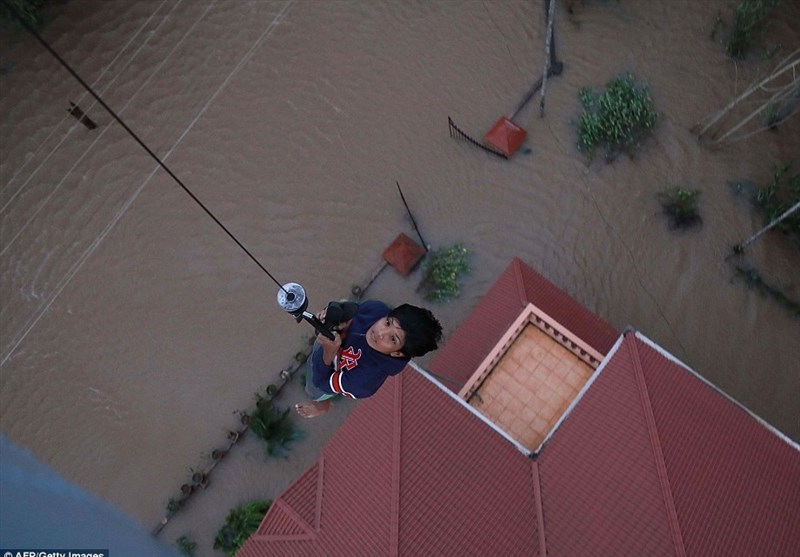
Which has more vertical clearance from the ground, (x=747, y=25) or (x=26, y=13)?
(x=747, y=25)

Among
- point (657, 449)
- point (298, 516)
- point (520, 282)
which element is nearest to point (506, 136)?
point (520, 282)

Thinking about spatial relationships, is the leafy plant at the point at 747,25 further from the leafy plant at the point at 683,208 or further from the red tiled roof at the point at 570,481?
the red tiled roof at the point at 570,481

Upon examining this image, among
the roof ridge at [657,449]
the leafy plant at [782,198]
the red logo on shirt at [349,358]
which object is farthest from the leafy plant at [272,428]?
the leafy plant at [782,198]

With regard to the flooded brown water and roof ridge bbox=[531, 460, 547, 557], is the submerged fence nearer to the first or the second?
the flooded brown water

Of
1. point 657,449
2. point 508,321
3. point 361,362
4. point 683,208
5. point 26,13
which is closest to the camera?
point 361,362

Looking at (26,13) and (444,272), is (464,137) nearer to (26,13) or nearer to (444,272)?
(444,272)
